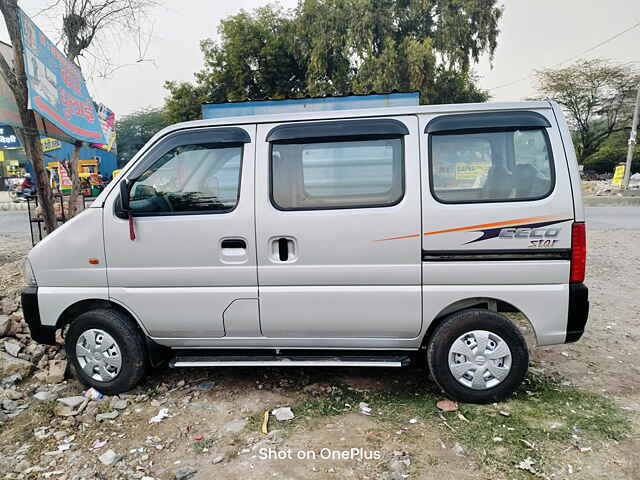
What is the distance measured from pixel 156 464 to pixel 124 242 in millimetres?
1554

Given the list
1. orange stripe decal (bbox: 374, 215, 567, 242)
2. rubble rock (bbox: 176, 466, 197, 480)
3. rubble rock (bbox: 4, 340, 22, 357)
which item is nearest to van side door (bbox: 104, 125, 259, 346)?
rubble rock (bbox: 176, 466, 197, 480)

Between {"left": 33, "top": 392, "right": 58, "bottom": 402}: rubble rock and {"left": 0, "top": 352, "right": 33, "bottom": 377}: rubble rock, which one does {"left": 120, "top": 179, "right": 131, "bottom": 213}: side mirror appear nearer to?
{"left": 33, "top": 392, "right": 58, "bottom": 402}: rubble rock

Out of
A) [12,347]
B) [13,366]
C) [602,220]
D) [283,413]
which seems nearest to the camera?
[283,413]

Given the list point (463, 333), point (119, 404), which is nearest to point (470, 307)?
point (463, 333)

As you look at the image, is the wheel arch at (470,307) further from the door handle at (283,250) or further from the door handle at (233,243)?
the door handle at (233,243)

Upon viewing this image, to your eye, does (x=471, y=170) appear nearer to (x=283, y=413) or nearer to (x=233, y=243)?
(x=233, y=243)

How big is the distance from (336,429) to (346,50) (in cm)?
2232

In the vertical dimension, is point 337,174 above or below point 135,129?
below

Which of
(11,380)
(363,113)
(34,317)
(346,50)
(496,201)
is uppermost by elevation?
(346,50)

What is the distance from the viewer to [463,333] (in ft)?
10.6

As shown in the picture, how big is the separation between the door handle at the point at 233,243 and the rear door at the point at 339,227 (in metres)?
0.13

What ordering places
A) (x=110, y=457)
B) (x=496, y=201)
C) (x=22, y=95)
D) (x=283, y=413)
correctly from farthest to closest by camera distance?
(x=22, y=95)
(x=283, y=413)
(x=496, y=201)
(x=110, y=457)

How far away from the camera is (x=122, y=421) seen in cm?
332

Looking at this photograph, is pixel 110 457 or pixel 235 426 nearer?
pixel 110 457
